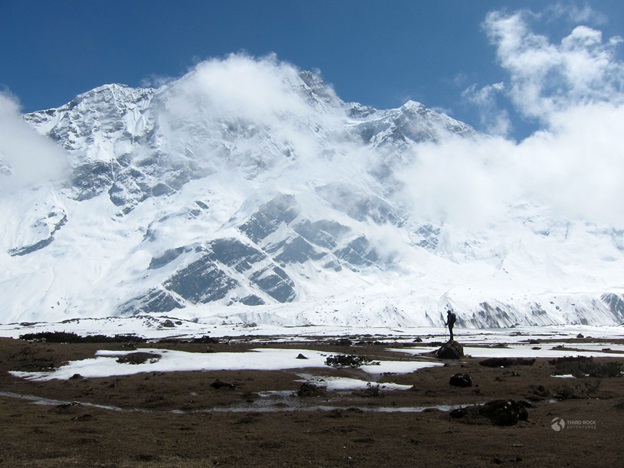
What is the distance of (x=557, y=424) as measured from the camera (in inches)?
1062

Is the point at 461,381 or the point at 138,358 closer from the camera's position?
the point at 461,381

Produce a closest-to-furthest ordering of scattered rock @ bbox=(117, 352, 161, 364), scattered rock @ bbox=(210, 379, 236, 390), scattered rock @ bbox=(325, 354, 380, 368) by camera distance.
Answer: scattered rock @ bbox=(210, 379, 236, 390) < scattered rock @ bbox=(325, 354, 380, 368) < scattered rock @ bbox=(117, 352, 161, 364)

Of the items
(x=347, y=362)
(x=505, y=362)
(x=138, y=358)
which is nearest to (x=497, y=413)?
(x=347, y=362)

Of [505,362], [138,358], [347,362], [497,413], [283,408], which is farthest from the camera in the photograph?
[505,362]

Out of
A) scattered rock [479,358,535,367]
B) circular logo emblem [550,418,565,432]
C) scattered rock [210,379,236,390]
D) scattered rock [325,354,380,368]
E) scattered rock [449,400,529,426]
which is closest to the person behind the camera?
circular logo emblem [550,418,565,432]

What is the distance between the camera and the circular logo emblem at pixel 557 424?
26.5m

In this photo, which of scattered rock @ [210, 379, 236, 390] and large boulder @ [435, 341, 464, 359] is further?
large boulder @ [435, 341, 464, 359]

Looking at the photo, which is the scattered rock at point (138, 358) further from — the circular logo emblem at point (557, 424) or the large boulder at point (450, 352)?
the circular logo emblem at point (557, 424)

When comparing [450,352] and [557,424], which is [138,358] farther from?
[557,424]

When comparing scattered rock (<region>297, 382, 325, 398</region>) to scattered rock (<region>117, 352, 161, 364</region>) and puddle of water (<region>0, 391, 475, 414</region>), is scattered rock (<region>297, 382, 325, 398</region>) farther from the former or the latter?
scattered rock (<region>117, 352, 161, 364</region>)

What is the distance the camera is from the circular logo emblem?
86.9ft

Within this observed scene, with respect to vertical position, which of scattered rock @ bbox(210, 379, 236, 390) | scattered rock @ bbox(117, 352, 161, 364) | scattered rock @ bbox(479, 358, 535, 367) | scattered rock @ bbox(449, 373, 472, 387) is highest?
scattered rock @ bbox(117, 352, 161, 364)

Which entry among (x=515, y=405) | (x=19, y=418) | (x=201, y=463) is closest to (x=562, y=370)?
(x=515, y=405)

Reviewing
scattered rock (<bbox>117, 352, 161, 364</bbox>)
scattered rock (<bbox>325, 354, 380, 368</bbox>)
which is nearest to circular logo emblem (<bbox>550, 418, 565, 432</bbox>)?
scattered rock (<bbox>325, 354, 380, 368</bbox>)
